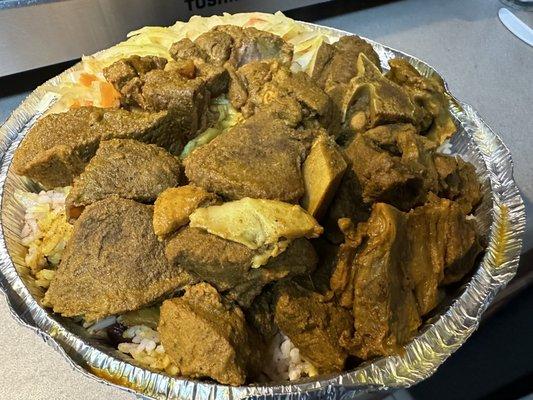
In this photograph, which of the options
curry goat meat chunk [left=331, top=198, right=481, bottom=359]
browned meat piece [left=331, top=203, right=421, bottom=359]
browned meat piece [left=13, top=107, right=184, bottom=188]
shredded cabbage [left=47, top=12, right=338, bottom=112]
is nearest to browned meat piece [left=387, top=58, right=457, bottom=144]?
shredded cabbage [left=47, top=12, right=338, bottom=112]

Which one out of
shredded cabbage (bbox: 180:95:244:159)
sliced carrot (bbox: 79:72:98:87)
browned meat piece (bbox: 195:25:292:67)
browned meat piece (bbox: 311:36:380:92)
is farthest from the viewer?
sliced carrot (bbox: 79:72:98:87)

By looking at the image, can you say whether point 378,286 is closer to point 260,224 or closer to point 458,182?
point 260,224

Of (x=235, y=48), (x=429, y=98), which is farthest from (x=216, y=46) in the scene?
(x=429, y=98)

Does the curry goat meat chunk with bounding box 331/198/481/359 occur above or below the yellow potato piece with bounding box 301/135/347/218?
below

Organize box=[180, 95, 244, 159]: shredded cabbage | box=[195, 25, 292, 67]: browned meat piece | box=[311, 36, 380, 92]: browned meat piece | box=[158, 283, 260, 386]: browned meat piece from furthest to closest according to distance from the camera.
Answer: box=[195, 25, 292, 67]: browned meat piece < box=[311, 36, 380, 92]: browned meat piece < box=[180, 95, 244, 159]: shredded cabbage < box=[158, 283, 260, 386]: browned meat piece

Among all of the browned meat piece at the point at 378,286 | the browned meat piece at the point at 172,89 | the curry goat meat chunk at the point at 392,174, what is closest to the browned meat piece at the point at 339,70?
the curry goat meat chunk at the point at 392,174

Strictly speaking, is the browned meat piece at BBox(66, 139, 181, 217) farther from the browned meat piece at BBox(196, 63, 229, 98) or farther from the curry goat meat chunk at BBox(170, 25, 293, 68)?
the curry goat meat chunk at BBox(170, 25, 293, 68)

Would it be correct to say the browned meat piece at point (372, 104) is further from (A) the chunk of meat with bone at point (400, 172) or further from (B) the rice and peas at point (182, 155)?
(B) the rice and peas at point (182, 155)
